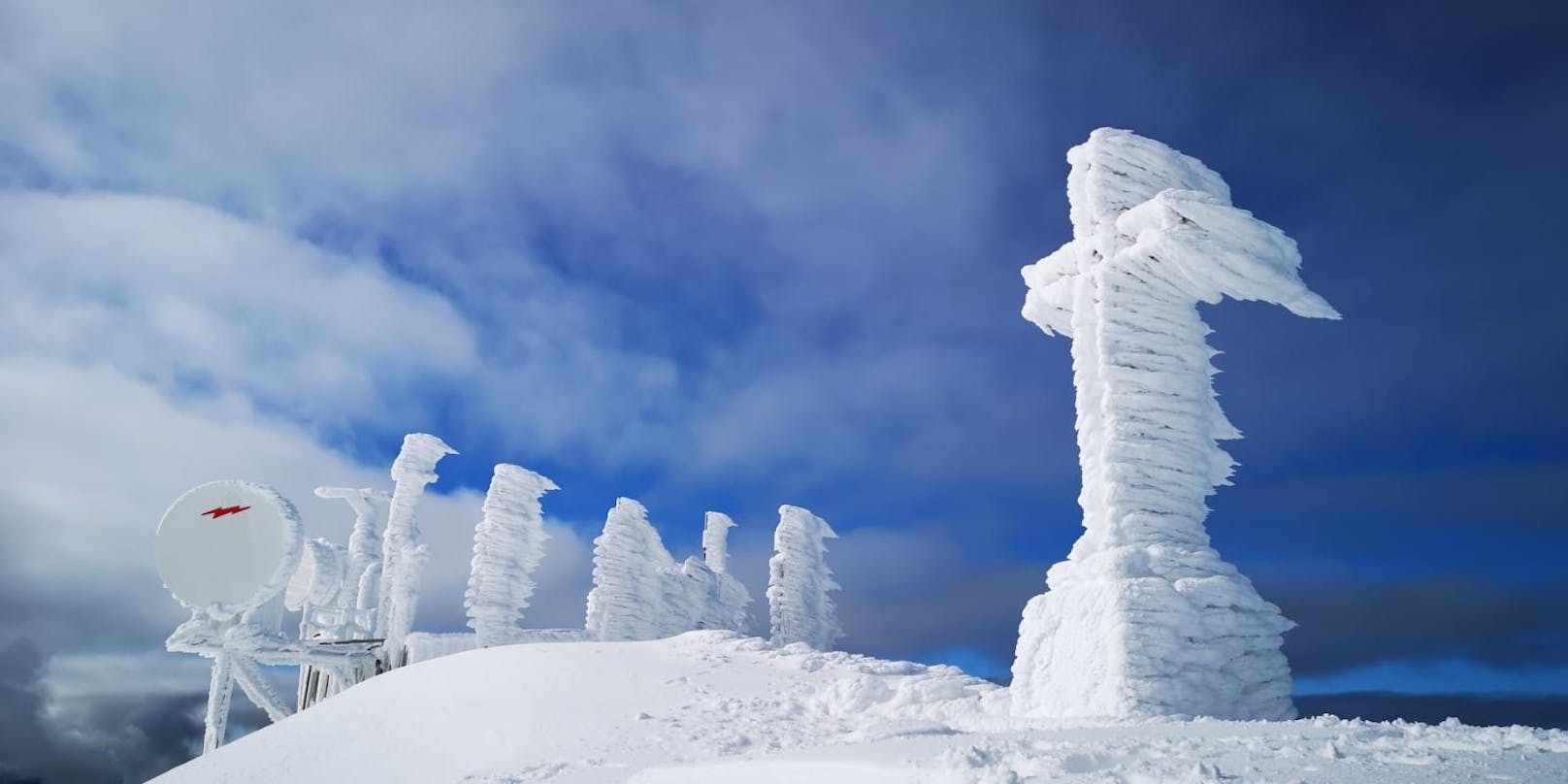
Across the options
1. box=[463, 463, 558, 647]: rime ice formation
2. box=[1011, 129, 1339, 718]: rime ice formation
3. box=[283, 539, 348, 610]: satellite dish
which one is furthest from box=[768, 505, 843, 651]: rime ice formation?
box=[1011, 129, 1339, 718]: rime ice formation

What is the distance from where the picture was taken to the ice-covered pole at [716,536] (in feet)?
174

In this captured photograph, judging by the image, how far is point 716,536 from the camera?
176ft

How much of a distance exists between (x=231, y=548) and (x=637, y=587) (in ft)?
62.9

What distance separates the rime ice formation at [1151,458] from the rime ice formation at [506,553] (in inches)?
1198

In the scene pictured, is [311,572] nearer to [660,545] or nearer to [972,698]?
[660,545]

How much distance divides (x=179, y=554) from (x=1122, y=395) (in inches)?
1159

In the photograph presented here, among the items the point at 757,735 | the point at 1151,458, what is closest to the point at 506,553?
the point at 757,735

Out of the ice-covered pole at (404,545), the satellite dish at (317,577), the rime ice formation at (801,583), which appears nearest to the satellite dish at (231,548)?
the ice-covered pole at (404,545)

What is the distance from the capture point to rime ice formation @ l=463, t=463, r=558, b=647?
40.7m

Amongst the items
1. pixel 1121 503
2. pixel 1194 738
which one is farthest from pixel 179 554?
pixel 1194 738

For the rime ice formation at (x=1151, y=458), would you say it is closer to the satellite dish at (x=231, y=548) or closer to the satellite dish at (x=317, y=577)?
the satellite dish at (x=231, y=548)

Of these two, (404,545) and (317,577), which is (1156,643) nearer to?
(404,545)

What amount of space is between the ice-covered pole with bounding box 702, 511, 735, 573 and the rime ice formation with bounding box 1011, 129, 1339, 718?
38.2 m

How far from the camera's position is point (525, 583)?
42.2m
